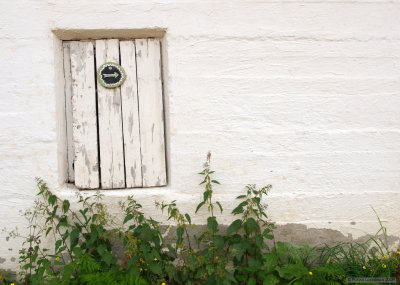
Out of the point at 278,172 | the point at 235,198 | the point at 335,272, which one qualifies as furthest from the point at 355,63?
the point at 335,272

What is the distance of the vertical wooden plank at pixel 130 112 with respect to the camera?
3113 mm

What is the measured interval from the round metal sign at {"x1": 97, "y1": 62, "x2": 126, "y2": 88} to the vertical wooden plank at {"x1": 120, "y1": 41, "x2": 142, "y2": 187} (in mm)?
50

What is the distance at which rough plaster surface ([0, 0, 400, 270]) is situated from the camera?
2.94 m

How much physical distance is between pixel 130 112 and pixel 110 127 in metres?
0.22

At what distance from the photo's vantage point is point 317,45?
3064 mm

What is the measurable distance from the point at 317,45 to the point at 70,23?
2141mm

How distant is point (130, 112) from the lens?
3115 mm

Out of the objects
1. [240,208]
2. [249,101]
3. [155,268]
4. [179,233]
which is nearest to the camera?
[155,268]

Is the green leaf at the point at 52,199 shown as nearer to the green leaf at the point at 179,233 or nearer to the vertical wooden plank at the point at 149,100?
the vertical wooden plank at the point at 149,100

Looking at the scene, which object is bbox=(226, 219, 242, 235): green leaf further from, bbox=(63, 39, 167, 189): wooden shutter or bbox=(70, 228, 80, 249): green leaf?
bbox=(70, 228, 80, 249): green leaf

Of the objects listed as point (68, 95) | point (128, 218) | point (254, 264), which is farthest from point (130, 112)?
point (254, 264)

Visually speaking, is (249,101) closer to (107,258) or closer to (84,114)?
(84,114)

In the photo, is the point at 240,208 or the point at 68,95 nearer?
the point at 240,208

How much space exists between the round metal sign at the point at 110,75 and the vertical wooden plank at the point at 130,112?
0.17 ft
